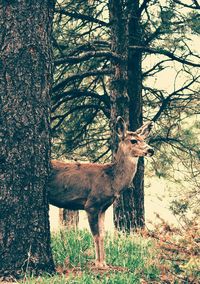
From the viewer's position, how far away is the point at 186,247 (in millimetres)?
6309

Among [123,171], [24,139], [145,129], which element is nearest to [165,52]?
[145,129]

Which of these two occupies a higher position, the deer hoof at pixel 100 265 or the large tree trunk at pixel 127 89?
the large tree trunk at pixel 127 89

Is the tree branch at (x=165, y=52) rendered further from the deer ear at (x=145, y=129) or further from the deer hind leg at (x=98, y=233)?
the deer hind leg at (x=98, y=233)

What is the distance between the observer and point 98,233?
8969mm

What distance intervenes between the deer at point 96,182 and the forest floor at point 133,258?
447mm

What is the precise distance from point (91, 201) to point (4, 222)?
1761 millimetres

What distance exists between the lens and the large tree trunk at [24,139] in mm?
7805

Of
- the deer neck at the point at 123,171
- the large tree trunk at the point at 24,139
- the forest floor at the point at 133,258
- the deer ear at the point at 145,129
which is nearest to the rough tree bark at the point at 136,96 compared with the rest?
the forest floor at the point at 133,258

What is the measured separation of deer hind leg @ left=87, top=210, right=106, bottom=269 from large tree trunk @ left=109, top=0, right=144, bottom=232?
317cm

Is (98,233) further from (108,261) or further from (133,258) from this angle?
(133,258)

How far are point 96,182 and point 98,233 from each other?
821mm

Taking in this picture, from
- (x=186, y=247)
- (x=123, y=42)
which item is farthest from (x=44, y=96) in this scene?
(x=123, y=42)

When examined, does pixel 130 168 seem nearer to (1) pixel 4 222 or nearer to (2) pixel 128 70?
(1) pixel 4 222

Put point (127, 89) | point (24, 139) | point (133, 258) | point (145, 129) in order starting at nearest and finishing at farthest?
point (24, 139), point (133, 258), point (145, 129), point (127, 89)
